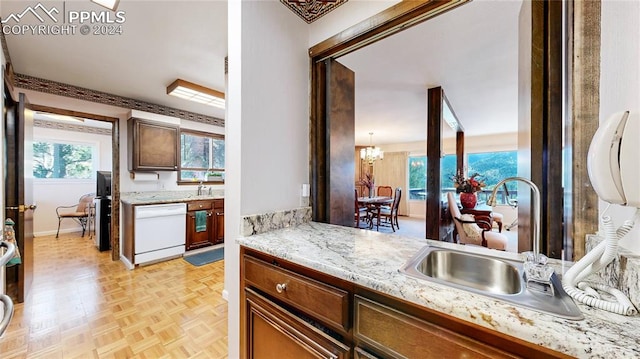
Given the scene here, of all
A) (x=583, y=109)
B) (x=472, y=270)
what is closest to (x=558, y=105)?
(x=583, y=109)

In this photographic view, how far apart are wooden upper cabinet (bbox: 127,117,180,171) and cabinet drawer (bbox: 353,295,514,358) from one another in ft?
12.1

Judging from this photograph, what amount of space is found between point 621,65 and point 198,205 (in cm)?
406

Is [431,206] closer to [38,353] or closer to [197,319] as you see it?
[197,319]

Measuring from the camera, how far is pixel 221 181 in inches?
180

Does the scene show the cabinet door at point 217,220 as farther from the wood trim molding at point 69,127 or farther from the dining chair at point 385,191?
the wood trim molding at point 69,127

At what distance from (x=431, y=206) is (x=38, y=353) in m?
3.02

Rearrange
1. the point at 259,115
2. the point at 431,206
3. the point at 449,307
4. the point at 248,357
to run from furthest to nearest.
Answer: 1. the point at 431,206
2. the point at 259,115
3. the point at 248,357
4. the point at 449,307

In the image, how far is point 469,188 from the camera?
1.55 meters

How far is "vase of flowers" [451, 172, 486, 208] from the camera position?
148 centimetres

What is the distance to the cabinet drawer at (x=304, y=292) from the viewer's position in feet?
2.68

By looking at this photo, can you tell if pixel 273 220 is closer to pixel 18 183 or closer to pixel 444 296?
pixel 444 296

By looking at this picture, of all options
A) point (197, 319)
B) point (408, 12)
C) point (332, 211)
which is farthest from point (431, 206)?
point (197, 319)

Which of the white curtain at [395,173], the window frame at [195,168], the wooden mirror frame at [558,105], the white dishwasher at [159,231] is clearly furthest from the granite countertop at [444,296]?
the window frame at [195,168]

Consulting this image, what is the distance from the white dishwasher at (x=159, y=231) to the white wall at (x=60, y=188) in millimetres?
3301
